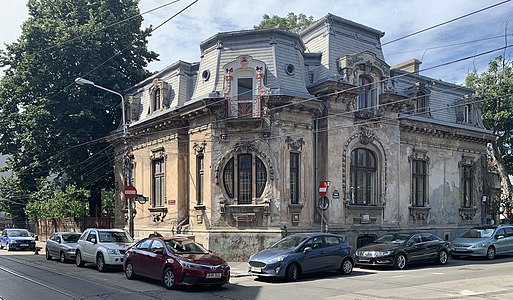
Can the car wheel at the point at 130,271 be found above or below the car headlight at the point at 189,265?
below

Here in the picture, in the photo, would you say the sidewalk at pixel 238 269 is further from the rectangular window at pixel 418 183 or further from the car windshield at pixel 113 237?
the rectangular window at pixel 418 183

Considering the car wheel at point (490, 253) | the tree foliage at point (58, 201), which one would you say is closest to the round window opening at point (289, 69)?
the car wheel at point (490, 253)

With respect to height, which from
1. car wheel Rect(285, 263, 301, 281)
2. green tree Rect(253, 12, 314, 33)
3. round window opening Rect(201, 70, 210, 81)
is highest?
green tree Rect(253, 12, 314, 33)

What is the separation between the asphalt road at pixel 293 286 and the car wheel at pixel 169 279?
0.71ft

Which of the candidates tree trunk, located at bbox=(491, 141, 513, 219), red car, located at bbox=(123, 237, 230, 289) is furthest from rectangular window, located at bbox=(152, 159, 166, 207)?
tree trunk, located at bbox=(491, 141, 513, 219)

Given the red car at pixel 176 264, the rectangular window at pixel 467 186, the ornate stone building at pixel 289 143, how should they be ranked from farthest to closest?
1. the rectangular window at pixel 467 186
2. the ornate stone building at pixel 289 143
3. the red car at pixel 176 264

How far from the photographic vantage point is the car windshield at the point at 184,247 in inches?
565

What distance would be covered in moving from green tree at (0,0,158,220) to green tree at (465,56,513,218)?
80.6 feet

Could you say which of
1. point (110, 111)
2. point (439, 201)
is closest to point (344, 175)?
point (439, 201)

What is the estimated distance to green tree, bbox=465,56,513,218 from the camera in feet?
108

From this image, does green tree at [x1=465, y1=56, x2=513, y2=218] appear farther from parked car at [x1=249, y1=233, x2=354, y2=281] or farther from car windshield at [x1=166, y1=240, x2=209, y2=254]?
car windshield at [x1=166, y1=240, x2=209, y2=254]

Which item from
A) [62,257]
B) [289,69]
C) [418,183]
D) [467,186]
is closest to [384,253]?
[289,69]

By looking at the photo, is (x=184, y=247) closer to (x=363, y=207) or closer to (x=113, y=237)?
(x=113, y=237)

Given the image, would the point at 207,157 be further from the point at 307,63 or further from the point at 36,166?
the point at 36,166
